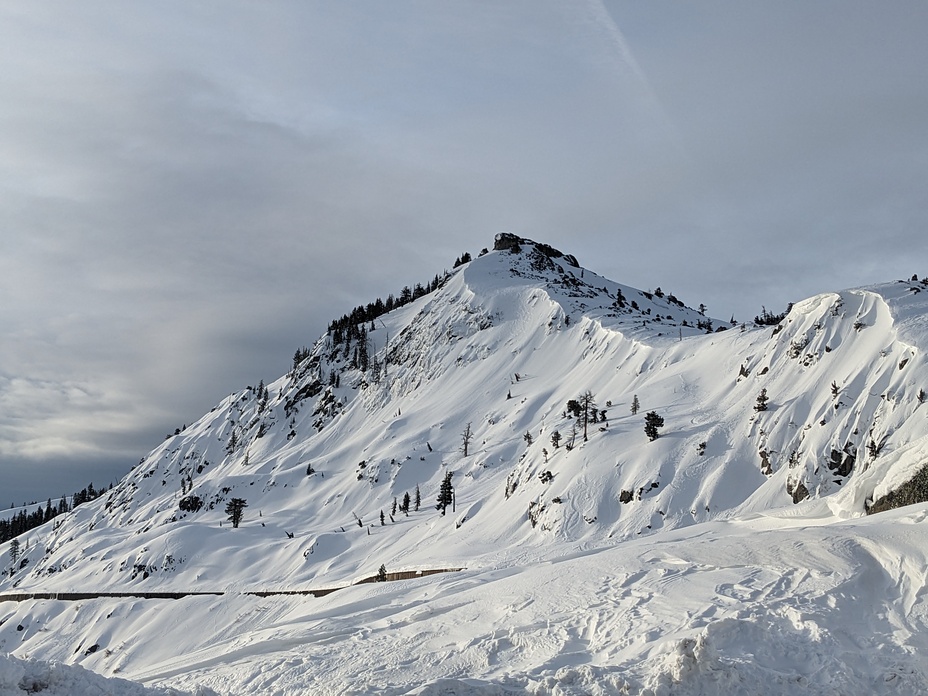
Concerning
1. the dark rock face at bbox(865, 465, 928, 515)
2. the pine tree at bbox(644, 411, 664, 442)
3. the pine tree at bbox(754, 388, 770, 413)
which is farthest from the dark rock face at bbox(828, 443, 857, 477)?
the dark rock face at bbox(865, 465, 928, 515)

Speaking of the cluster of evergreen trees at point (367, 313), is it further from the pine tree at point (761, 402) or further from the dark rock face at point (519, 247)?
the pine tree at point (761, 402)

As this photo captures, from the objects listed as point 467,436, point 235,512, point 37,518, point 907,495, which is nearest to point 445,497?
point 467,436

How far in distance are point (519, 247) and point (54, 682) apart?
11489cm

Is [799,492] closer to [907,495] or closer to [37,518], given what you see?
[907,495]

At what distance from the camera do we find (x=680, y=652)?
396 inches

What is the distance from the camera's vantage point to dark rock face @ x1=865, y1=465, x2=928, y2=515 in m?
17.2

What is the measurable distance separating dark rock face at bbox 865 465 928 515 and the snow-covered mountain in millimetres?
73

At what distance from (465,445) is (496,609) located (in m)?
51.2

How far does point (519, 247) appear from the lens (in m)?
121

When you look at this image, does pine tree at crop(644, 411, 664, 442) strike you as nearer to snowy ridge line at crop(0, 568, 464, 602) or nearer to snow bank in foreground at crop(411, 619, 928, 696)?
snowy ridge line at crop(0, 568, 464, 602)

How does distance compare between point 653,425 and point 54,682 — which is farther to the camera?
point 653,425

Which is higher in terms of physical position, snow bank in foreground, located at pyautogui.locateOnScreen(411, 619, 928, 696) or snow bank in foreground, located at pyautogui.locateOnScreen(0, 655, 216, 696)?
snow bank in foreground, located at pyautogui.locateOnScreen(0, 655, 216, 696)

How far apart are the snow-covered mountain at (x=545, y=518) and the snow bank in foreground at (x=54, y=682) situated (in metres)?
3.08

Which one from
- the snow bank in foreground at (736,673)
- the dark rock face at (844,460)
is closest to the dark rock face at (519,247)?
the dark rock face at (844,460)
